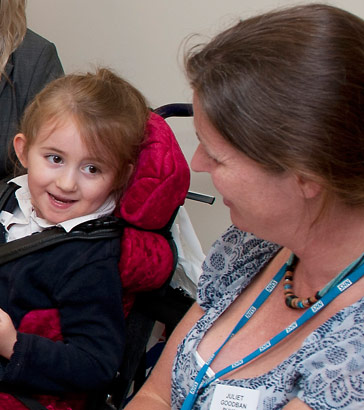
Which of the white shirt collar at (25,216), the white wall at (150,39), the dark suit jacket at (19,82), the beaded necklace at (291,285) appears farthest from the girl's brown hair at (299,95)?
the white wall at (150,39)

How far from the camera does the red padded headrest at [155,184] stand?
1.40 metres

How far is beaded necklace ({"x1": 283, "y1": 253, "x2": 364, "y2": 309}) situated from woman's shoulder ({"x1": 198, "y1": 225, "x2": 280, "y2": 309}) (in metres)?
0.07

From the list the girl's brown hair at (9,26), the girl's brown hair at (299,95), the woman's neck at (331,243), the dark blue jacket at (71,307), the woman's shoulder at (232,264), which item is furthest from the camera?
the girl's brown hair at (9,26)

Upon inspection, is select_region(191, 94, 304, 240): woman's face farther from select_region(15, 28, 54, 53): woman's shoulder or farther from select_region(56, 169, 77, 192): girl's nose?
select_region(15, 28, 54, 53): woman's shoulder

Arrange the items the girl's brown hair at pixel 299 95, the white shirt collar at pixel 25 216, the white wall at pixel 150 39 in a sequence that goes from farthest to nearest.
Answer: the white wall at pixel 150 39, the white shirt collar at pixel 25 216, the girl's brown hair at pixel 299 95

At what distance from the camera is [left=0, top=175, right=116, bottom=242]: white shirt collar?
1.45 metres

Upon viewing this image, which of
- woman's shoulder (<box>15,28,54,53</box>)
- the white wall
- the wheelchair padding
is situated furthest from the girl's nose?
the white wall

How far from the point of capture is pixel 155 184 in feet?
4.57

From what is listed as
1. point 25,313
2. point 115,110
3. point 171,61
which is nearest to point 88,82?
point 115,110

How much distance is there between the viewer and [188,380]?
3.79ft

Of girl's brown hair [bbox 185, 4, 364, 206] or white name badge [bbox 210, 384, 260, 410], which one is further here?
white name badge [bbox 210, 384, 260, 410]

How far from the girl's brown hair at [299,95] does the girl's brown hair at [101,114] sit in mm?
471

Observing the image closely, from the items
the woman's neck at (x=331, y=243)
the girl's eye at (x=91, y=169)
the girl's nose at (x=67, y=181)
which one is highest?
the woman's neck at (x=331, y=243)

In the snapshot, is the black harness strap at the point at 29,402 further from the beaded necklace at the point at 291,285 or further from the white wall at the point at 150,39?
the white wall at the point at 150,39
